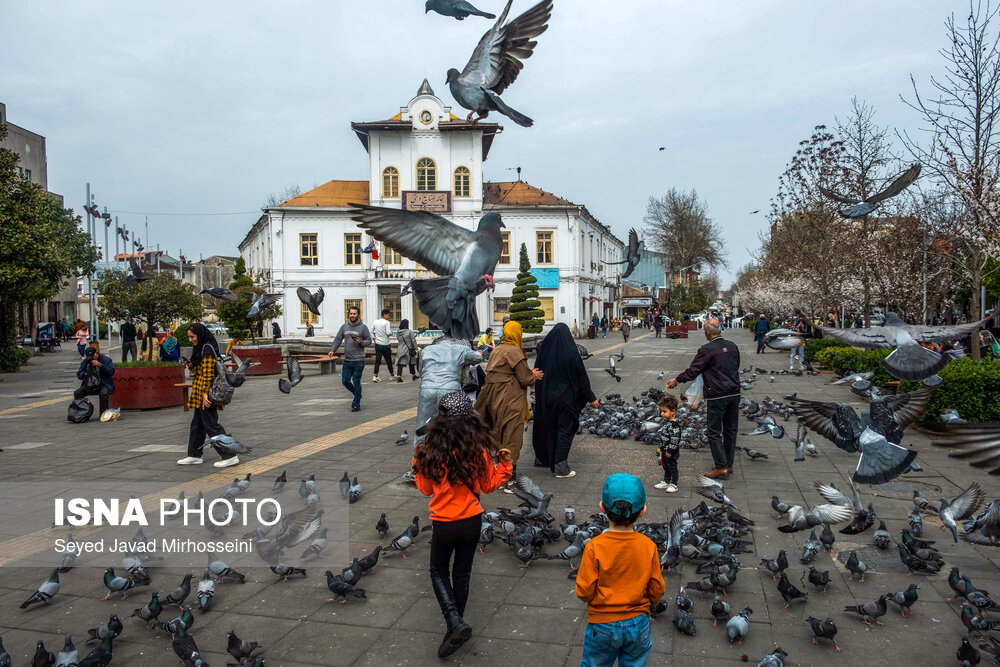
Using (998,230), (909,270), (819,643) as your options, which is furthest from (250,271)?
(819,643)

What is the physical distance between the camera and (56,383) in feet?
59.9

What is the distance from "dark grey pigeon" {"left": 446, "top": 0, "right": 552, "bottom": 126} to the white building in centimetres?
3349

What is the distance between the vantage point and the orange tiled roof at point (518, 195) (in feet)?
139

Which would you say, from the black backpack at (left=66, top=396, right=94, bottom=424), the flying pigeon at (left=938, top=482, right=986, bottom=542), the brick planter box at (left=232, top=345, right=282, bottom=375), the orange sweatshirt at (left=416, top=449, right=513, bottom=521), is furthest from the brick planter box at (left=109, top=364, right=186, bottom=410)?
the flying pigeon at (left=938, top=482, right=986, bottom=542)

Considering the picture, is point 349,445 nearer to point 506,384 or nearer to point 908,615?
point 506,384

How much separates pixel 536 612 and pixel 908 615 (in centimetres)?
214

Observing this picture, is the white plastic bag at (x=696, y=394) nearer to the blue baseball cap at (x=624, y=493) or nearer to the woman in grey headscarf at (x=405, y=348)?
the blue baseball cap at (x=624, y=493)

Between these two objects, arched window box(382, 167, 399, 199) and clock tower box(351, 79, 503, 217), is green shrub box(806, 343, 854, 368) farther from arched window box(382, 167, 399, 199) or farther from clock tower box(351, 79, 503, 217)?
arched window box(382, 167, 399, 199)

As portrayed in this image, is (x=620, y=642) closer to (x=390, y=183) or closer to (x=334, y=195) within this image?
(x=390, y=183)

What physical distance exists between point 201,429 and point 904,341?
799 cm

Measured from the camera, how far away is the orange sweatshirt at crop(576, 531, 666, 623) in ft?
9.00

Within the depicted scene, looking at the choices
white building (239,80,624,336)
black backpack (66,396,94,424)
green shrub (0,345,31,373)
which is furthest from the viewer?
white building (239,80,624,336)

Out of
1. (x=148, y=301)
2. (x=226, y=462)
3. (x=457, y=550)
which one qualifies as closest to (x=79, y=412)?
(x=226, y=462)

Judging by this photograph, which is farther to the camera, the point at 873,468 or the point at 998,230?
the point at 998,230
